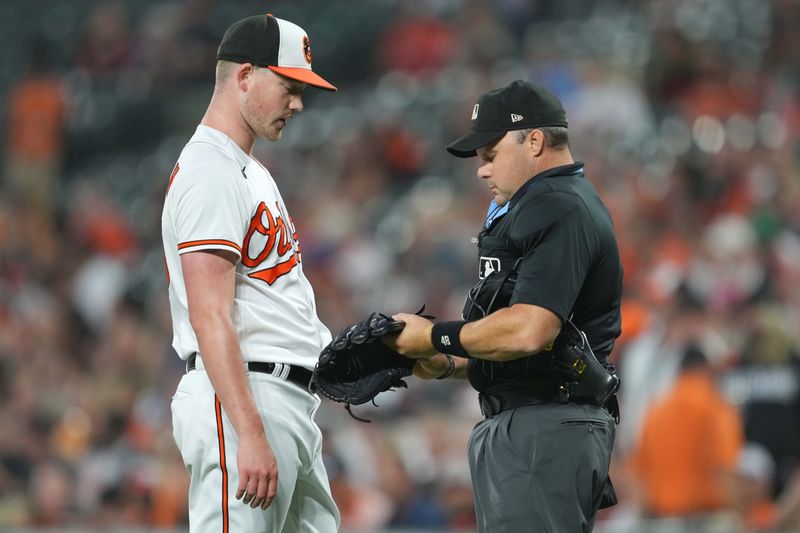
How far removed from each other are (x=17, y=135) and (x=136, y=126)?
1205 mm

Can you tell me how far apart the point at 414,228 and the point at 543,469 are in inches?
231

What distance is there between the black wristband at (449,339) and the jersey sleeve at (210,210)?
62 centimetres

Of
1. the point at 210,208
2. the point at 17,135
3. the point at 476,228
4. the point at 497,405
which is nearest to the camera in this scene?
the point at 210,208

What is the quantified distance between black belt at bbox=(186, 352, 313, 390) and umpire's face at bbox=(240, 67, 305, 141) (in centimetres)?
69

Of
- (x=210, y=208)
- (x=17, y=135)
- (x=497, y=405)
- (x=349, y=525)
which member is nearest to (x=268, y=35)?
(x=210, y=208)

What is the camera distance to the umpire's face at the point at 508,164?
11.9ft

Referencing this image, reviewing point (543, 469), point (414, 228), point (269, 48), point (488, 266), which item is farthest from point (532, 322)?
point (414, 228)

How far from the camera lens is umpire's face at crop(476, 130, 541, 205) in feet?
11.9

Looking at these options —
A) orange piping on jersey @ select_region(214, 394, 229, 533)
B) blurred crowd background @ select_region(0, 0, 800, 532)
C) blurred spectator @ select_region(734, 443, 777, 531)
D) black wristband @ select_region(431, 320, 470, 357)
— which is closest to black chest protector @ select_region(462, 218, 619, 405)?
black wristband @ select_region(431, 320, 470, 357)

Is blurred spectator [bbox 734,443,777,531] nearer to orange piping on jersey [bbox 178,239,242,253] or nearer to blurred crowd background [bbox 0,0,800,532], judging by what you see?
blurred crowd background [bbox 0,0,800,532]

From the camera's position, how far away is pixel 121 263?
34.4 ft

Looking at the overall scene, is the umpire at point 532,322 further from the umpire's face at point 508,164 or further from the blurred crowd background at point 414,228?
the blurred crowd background at point 414,228

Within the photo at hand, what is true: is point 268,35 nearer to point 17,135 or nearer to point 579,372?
point 579,372

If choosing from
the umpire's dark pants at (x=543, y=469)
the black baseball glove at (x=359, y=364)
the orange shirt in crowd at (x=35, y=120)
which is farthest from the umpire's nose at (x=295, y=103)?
the orange shirt in crowd at (x=35, y=120)
